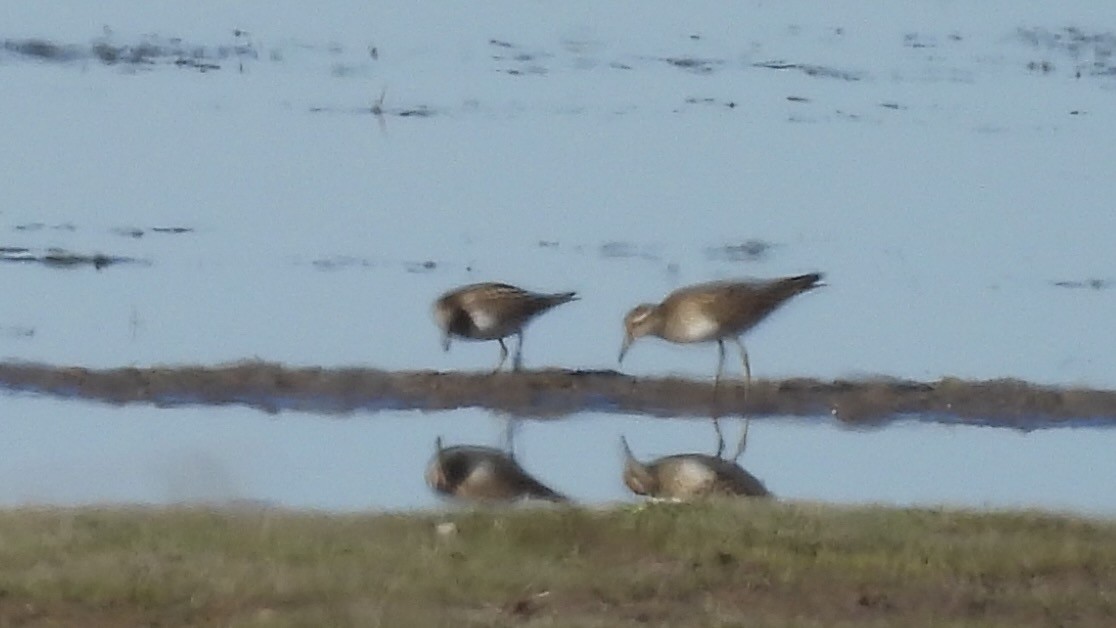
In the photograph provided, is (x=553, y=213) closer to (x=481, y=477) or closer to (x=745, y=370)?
(x=745, y=370)

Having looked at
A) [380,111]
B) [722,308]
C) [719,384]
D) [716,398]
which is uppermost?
[380,111]

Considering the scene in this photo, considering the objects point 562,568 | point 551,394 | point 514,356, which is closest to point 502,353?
point 514,356

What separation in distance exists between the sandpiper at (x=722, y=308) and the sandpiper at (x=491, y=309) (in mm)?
747

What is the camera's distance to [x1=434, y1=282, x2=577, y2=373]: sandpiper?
14242 mm

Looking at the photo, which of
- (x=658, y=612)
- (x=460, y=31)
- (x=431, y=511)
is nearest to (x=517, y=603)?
(x=658, y=612)

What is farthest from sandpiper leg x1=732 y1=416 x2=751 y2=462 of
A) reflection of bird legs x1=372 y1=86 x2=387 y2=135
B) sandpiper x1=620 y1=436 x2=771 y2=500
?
reflection of bird legs x1=372 y1=86 x2=387 y2=135

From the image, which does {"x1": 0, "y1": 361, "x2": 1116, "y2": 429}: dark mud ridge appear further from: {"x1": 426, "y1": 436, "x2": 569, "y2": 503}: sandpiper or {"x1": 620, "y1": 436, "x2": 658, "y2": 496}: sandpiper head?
{"x1": 620, "y1": 436, "x2": 658, "y2": 496}: sandpiper head

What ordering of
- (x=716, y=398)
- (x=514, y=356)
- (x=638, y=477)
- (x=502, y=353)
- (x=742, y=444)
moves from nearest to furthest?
(x=638, y=477), (x=742, y=444), (x=716, y=398), (x=514, y=356), (x=502, y=353)

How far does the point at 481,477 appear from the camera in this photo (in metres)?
11.4

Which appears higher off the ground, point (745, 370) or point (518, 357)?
point (518, 357)

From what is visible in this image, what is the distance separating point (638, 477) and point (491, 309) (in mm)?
2885

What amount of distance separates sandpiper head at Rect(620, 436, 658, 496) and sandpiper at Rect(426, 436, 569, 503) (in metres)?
0.41

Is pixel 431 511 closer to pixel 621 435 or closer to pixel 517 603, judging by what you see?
pixel 517 603

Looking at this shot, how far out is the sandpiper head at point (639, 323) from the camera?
14148 mm
